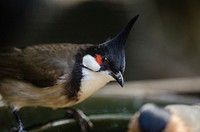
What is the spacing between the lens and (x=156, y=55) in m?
7.27

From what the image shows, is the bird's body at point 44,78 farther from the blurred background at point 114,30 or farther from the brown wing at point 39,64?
the blurred background at point 114,30

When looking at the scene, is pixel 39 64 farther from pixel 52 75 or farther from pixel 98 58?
pixel 98 58

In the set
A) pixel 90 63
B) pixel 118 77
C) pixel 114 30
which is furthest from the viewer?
pixel 114 30

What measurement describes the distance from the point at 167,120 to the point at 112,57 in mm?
583

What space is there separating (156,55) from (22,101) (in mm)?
3445

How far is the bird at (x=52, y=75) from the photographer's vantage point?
3960mm

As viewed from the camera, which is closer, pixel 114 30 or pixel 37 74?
pixel 37 74

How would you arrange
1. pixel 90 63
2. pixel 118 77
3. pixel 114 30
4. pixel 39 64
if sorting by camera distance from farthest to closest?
pixel 114 30 < pixel 39 64 < pixel 90 63 < pixel 118 77

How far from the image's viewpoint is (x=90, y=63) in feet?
12.9

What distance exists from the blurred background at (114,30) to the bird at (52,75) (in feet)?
9.19

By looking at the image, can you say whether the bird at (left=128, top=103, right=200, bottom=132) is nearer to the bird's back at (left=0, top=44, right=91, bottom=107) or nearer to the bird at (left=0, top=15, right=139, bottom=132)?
the bird at (left=0, top=15, right=139, bottom=132)

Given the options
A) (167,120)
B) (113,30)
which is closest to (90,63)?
(167,120)

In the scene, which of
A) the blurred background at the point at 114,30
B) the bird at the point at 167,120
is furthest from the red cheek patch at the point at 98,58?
the blurred background at the point at 114,30

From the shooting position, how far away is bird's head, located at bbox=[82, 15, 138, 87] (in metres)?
3.81
